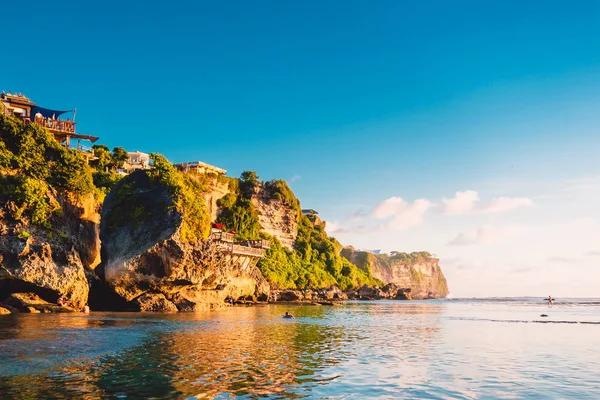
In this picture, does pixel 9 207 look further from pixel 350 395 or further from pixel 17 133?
pixel 350 395

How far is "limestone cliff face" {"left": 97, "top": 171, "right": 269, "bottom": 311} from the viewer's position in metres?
45.3

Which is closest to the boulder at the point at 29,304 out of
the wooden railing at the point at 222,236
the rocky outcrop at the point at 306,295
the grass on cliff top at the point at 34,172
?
the grass on cliff top at the point at 34,172

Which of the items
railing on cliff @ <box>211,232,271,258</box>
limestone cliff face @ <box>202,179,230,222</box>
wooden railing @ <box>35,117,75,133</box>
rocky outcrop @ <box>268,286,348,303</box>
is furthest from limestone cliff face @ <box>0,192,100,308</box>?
limestone cliff face @ <box>202,179,230,222</box>

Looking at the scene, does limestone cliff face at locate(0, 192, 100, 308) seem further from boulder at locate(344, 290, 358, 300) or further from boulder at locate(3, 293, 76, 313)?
boulder at locate(344, 290, 358, 300)

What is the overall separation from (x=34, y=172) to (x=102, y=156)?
38.7 meters

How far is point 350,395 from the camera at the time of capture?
1277 centimetres

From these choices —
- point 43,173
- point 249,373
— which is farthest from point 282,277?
point 249,373

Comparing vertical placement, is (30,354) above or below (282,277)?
below

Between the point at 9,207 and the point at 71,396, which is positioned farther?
the point at 9,207

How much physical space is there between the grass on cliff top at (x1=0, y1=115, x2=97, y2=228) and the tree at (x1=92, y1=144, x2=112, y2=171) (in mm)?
32585

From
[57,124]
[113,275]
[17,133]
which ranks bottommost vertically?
[113,275]

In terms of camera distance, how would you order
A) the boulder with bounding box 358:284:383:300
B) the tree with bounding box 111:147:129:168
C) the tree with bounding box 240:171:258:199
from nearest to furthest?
the tree with bounding box 111:147:129:168 → the tree with bounding box 240:171:258:199 → the boulder with bounding box 358:284:383:300

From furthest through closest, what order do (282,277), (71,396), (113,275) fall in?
(282,277), (113,275), (71,396)

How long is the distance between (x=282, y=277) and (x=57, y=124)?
51873 millimetres
